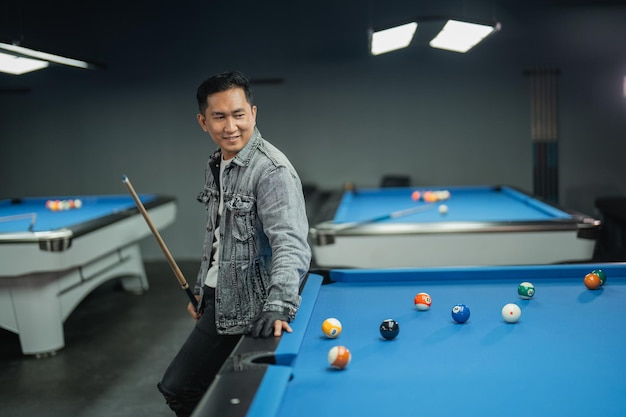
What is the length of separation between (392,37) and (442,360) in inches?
116

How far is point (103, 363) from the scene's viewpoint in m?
3.70

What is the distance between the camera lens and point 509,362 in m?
1.55

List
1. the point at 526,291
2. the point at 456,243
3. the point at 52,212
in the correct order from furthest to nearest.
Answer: the point at 52,212
the point at 456,243
the point at 526,291

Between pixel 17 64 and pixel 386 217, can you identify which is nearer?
pixel 386 217

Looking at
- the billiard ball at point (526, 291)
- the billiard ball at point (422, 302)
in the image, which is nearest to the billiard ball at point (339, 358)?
the billiard ball at point (422, 302)

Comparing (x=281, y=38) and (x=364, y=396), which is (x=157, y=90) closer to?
(x=281, y=38)

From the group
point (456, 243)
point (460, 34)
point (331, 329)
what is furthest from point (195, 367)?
point (460, 34)

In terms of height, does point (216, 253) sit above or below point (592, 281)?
above

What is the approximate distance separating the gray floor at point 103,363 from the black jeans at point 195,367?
3.36 ft

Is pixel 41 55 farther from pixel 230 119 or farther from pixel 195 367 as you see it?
pixel 195 367

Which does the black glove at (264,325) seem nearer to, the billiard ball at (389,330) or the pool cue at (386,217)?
the billiard ball at (389,330)

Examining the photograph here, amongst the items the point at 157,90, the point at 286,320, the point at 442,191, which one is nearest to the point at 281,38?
the point at 157,90

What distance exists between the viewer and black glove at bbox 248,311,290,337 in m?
1.69

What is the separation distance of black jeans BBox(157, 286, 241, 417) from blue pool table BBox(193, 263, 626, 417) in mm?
306
